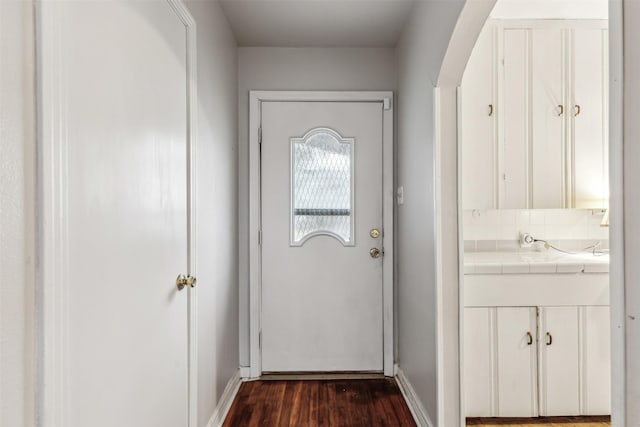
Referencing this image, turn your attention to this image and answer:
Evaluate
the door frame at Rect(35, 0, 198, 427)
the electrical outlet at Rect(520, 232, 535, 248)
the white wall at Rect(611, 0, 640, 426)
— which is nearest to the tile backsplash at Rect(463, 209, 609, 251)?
the electrical outlet at Rect(520, 232, 535, 248)

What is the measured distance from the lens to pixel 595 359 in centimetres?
216

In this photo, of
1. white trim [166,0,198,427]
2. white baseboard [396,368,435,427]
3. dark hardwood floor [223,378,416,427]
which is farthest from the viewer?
dark hardwood floor [223,378,416,427]

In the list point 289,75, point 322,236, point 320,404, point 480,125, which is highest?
point 289,75

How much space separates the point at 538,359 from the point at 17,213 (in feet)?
7.65

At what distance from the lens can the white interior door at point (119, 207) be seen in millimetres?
885

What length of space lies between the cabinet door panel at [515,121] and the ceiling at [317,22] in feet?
2.28

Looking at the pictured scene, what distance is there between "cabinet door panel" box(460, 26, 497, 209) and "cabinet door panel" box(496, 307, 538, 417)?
2.25ft

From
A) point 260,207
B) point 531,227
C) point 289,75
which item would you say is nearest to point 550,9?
point 531,227

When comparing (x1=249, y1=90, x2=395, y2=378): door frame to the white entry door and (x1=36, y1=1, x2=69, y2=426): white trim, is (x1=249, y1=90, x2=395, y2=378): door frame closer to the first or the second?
the white entry door

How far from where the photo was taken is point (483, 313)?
2.17 meters

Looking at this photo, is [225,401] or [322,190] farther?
[322,190]

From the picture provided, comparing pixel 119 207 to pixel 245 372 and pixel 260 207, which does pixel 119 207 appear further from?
pixel 245 372

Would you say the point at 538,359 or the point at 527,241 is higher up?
the point at 527,241

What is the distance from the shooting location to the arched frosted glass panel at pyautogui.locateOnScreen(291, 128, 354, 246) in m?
2.91
